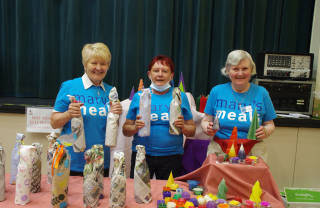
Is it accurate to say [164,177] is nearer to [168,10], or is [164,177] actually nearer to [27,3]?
[168,10]

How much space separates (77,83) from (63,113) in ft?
0.68

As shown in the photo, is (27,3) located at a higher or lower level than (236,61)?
higher

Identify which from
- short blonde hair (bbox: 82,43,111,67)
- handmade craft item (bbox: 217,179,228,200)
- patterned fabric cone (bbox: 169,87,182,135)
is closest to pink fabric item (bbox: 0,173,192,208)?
handmade craft item (bbox: 217,179,228,200)

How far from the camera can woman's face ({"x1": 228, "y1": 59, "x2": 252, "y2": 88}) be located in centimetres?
151

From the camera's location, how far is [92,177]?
3.49 feet

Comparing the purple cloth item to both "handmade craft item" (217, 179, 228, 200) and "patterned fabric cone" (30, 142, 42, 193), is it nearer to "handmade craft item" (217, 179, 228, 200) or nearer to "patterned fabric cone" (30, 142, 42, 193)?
"handmade craft item" (217, 179, 228, 200)

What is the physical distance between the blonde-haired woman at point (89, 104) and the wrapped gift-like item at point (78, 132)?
63 mm

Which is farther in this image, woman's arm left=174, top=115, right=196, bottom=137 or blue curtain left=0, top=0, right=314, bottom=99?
blue curtain left=0, top=0, right=314, bottom=99

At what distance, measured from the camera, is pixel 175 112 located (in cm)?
145

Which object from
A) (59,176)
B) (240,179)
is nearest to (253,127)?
(240,179)

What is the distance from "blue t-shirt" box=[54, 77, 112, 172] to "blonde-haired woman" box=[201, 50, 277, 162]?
0.66 meters

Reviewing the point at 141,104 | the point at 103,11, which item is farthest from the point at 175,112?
the point at 103,11

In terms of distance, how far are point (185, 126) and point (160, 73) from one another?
0.37 metres

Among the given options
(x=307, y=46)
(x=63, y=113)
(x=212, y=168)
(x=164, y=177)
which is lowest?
(x=164, y=177)
